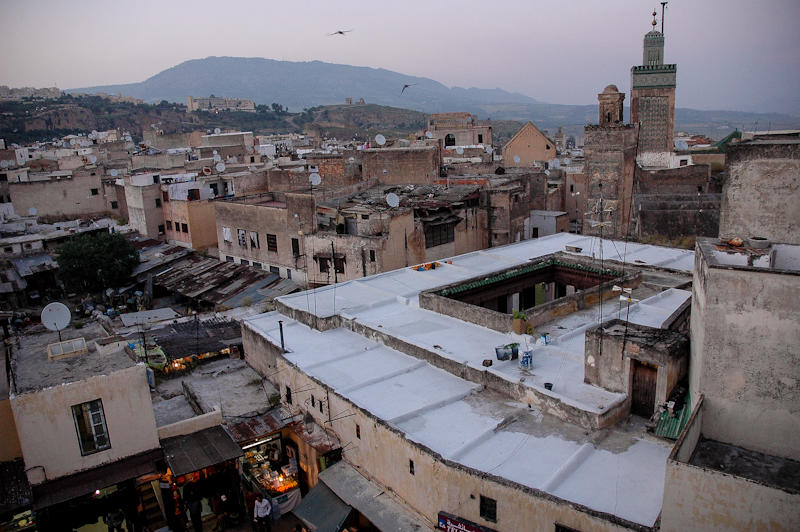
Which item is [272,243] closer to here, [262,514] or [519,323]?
[519,323]

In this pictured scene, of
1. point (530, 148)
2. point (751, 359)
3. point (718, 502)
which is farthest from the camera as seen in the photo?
point (530, 148)

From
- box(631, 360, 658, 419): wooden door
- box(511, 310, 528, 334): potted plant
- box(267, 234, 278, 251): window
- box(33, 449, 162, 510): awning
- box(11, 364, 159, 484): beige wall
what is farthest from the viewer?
box(267, 234, 278, 251): window

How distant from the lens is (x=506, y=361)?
1355 centimetres

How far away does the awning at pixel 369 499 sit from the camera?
10.8m

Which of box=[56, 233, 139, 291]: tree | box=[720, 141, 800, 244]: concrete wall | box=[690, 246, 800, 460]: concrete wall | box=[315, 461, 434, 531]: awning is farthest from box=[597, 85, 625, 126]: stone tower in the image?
box=[56, 233, 139, 291]: tree

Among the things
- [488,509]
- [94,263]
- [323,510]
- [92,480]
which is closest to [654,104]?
[94,263]

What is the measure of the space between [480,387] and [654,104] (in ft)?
128

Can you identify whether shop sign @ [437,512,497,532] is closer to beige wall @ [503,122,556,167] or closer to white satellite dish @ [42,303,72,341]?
white satellite dish @ [42,303,72,341]

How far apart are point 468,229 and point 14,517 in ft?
69.1

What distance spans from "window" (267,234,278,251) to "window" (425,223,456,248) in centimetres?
879

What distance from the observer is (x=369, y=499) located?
37.8 ft

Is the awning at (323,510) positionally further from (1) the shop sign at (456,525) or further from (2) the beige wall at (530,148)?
(2) the beige wall at (530,148)

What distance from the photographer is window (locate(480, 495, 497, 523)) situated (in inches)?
373

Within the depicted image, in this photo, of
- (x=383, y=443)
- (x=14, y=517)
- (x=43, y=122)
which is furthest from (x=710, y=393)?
(x=43, y=122)
